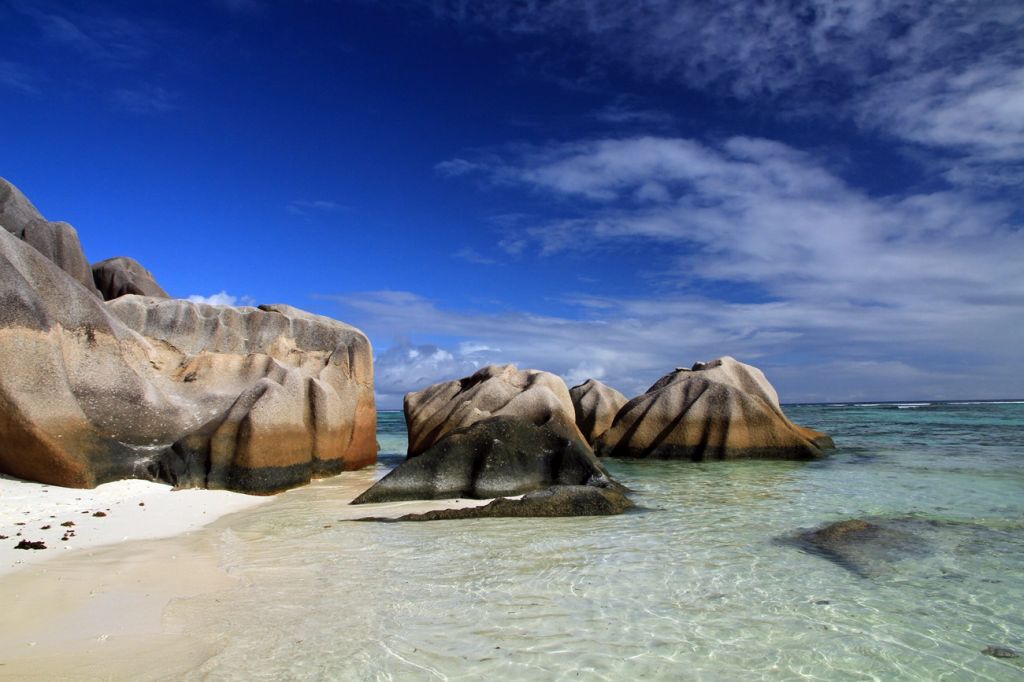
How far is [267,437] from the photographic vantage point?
11.9m

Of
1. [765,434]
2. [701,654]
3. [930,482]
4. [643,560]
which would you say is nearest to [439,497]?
[643,560]

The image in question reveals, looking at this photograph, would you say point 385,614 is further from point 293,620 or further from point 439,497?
point 439,497

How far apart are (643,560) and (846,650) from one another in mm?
2304

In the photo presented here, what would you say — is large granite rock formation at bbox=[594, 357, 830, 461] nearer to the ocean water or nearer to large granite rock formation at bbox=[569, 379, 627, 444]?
large granite rock formation at bbox=[569, 379, 627, 444]

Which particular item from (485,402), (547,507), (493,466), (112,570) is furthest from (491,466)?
(112,570)

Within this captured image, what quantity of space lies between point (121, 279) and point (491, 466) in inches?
691

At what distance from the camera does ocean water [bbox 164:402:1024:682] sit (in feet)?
13.3

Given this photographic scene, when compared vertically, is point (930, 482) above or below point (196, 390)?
below

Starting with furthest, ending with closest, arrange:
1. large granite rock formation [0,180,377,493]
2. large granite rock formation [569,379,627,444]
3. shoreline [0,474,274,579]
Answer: large granite rock formation [569,379,627,444] < large granite rock formation [0,180,377,493] < shoreline [0,474,274,579]

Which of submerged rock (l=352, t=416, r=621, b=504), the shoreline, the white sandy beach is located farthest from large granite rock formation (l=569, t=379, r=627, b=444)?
the shoreline

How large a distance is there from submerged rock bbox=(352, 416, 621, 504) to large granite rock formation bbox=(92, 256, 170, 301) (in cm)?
1567

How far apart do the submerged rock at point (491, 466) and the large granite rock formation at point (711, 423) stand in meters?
7.69

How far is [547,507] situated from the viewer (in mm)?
8883

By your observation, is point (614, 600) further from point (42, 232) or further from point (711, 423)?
point (42, 232)
